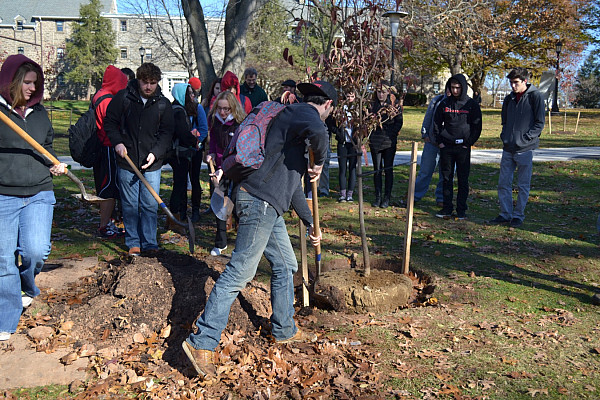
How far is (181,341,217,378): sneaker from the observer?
12.8ft

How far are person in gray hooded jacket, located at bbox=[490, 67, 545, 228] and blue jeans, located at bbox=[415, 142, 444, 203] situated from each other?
1584 mm

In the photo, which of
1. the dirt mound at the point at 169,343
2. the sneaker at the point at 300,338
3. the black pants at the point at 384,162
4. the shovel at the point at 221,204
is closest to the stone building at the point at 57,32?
the black pants at the point at 384,162

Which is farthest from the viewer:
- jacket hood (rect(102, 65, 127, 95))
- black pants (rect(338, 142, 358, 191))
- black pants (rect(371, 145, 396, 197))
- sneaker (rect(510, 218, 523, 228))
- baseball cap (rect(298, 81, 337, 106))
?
black pants (rect(338, 142, 358, 191))

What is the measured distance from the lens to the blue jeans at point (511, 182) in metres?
8.53

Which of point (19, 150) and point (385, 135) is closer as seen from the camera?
point (19, 150)

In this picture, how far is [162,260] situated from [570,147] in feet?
56.9

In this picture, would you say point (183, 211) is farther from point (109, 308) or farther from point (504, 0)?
point (504, 0)

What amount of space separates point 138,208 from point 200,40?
6.51m

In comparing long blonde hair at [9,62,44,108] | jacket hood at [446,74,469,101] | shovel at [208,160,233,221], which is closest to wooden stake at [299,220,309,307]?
shovel at [208,160,233,221]

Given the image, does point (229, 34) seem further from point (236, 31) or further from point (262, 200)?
point (262, 200)

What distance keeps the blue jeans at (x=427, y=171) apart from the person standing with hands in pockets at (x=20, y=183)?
23.3ft

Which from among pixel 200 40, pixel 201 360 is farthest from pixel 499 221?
pixel 200 40

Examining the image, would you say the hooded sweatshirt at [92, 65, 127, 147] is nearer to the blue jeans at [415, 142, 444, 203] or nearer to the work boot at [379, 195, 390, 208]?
the work boot at [379, 195, 390, 208]

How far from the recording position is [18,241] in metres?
4.72
